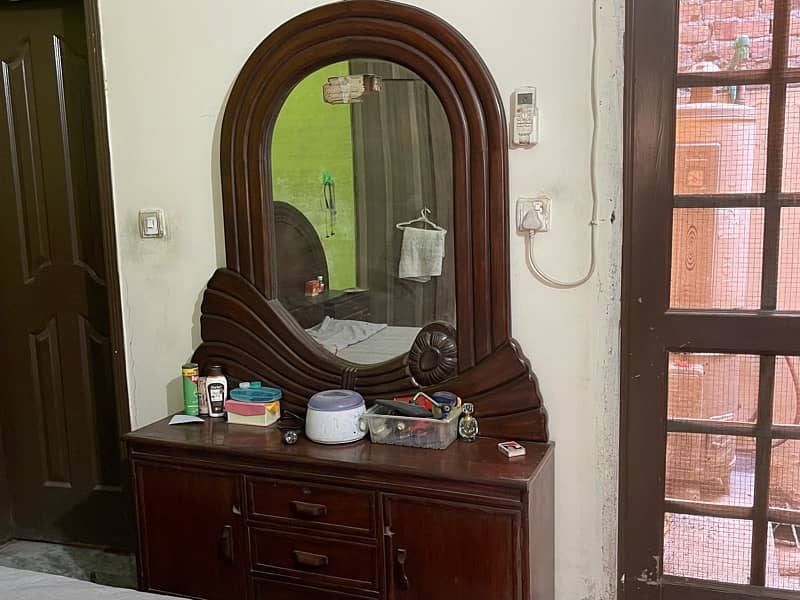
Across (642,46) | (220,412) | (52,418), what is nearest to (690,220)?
(642,46)

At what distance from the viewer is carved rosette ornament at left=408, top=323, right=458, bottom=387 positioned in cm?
217

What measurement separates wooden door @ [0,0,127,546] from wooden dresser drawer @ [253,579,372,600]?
3.13 ft

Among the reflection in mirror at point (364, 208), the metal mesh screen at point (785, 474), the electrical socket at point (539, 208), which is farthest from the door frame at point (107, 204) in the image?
the metal mesh screen at point (785, 474)

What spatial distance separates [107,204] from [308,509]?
4.02 feet

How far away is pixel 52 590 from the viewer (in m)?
1.44

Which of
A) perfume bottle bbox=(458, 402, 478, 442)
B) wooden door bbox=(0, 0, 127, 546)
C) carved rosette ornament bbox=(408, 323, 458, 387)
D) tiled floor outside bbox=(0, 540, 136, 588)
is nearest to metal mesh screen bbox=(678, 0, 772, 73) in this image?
carved rosette ornament bbox=(408, 323, 458, 387)

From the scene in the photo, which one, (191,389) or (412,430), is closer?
(412,430)

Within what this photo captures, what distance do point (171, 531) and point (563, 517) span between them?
3.59 feet

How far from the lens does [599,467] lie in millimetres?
2133

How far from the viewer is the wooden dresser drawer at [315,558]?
2025mm

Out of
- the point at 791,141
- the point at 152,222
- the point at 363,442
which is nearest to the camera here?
the point at 791,141

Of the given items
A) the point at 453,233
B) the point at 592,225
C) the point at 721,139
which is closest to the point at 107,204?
the point at 453,233

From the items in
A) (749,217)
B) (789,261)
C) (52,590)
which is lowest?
(52,590)

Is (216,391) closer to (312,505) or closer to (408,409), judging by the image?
(312,505)
